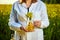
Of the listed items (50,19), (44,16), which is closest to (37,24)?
(44,16)

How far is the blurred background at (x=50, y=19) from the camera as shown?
1.30 m

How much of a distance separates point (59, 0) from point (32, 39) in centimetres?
62

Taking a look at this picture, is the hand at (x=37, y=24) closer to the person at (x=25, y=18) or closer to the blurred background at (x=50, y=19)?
the person at (x=25, y=18)

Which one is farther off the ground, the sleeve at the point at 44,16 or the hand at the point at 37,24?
the sleeve at the point at 44,16

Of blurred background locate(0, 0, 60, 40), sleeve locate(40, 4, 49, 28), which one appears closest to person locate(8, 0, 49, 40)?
sleeve locate(40, 4, 49, 28)

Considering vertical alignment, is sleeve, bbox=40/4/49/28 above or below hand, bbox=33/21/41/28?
above

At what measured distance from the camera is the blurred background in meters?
1.30

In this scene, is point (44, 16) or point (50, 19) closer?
point (44, 16)

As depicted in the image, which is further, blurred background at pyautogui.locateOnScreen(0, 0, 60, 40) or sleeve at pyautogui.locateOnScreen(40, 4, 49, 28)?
blurred background at pyautogui.locateOnScreen(0, 0, 60, 40)

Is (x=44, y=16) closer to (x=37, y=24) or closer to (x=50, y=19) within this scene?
(x=37, y=24)

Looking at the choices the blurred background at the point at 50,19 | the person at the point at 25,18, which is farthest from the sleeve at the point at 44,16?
the blurred background at the point at 50,19

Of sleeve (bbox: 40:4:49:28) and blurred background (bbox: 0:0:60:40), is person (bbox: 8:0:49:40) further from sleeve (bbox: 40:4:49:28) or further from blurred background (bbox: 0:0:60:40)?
blurred background (bbox: 0:0:60:40)

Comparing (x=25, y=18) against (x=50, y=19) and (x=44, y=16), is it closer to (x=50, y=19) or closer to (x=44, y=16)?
(x=44, y=16)

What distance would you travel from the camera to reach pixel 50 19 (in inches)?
51.2
